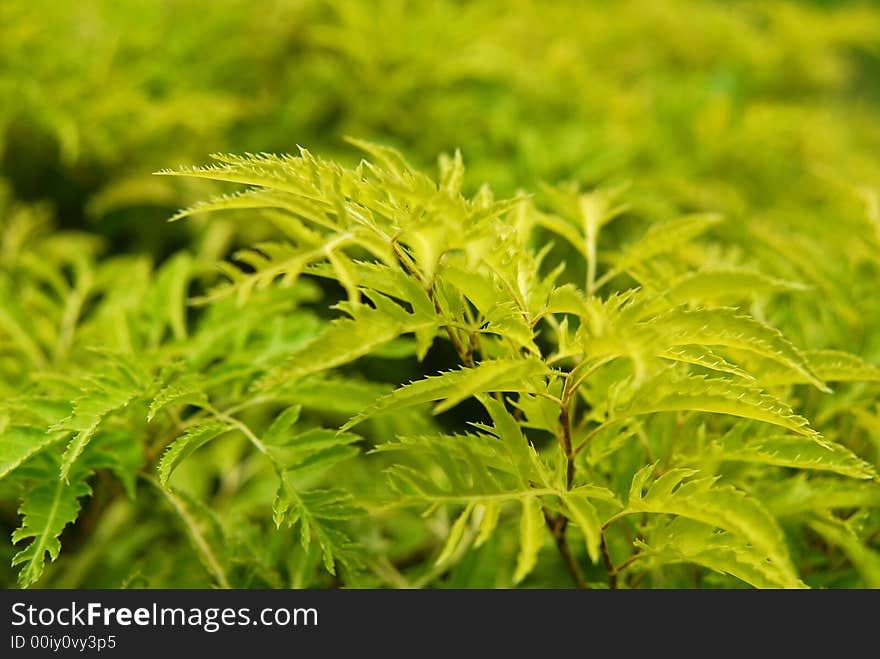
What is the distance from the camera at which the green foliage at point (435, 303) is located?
637 mm

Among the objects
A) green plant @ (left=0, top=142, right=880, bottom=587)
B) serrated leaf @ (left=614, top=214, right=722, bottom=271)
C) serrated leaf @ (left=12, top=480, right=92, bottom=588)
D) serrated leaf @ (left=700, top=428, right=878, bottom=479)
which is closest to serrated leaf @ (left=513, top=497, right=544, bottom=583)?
green plant @ (left=0, top=142, right=880, bottom=587)

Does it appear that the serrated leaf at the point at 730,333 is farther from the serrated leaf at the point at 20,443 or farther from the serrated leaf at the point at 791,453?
the serrated leaf at the point at 20,443

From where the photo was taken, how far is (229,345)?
37.5 inches

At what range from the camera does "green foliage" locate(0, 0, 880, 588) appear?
637 millimetres

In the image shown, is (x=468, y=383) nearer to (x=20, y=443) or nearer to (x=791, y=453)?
(x=791, y=453)

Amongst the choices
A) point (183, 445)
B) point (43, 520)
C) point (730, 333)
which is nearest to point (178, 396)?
point (183, 445)

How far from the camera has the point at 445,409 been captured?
62 cm

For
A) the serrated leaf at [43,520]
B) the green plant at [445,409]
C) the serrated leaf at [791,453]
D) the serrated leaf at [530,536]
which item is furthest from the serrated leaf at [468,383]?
the serrated leaf at [43,520]

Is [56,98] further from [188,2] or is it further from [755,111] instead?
[755,111]

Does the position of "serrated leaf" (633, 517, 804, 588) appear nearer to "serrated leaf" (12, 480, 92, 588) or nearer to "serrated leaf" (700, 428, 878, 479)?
"serrated leaf" (700, 428, 878, 479)

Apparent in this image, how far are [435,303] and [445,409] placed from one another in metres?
0.10
